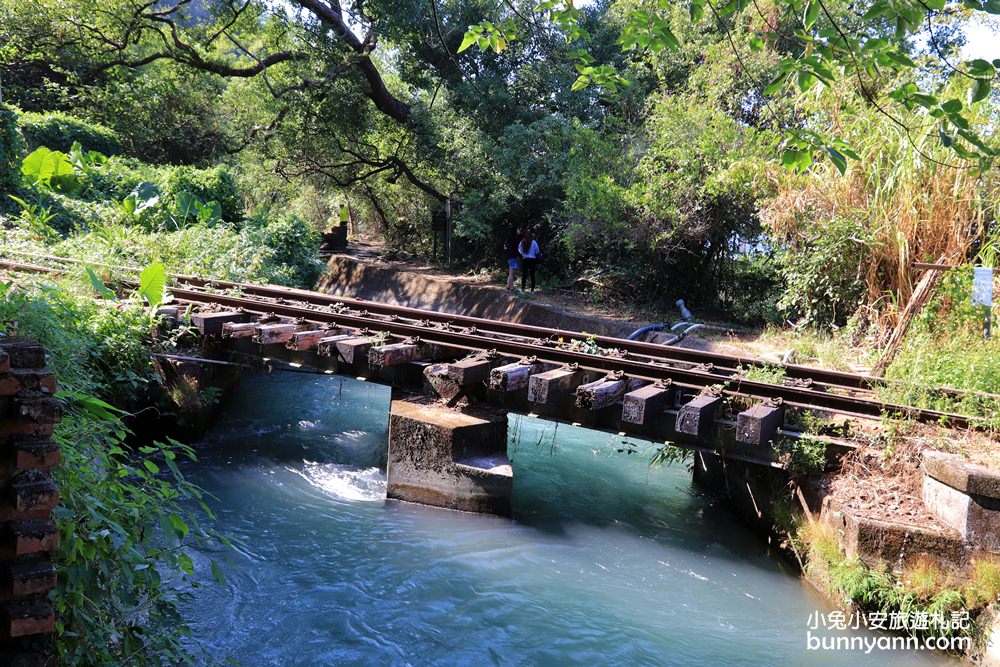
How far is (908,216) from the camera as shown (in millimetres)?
8469

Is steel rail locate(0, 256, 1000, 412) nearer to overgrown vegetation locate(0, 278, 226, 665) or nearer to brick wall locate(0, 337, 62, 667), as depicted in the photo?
overgrown vegetation locate(0, 278, 226, 665)

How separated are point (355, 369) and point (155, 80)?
807 inches

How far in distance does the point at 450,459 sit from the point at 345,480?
4.58 feet

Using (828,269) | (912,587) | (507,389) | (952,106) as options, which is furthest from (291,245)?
(952,106)

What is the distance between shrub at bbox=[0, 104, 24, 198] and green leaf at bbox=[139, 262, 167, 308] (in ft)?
28.6

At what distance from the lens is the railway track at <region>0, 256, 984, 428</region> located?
5.71 m

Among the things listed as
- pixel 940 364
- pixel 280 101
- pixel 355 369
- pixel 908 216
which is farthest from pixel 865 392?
pixel 280 101

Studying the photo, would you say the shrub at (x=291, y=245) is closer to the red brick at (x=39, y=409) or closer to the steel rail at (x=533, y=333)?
the steel rail at (x=533, y=333)

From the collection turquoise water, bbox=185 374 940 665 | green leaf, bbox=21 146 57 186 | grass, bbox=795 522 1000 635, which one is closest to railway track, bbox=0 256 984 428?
grass, bbox=795 522 1000 635

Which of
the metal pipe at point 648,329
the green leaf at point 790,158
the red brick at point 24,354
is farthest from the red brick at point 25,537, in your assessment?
the metal pipe at point 648,329

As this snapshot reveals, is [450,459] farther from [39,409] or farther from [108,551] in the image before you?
[39,409]

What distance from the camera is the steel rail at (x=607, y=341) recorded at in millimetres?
6445

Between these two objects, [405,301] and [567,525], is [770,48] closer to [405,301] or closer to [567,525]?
[405,301]

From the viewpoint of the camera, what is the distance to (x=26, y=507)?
2.73 m
